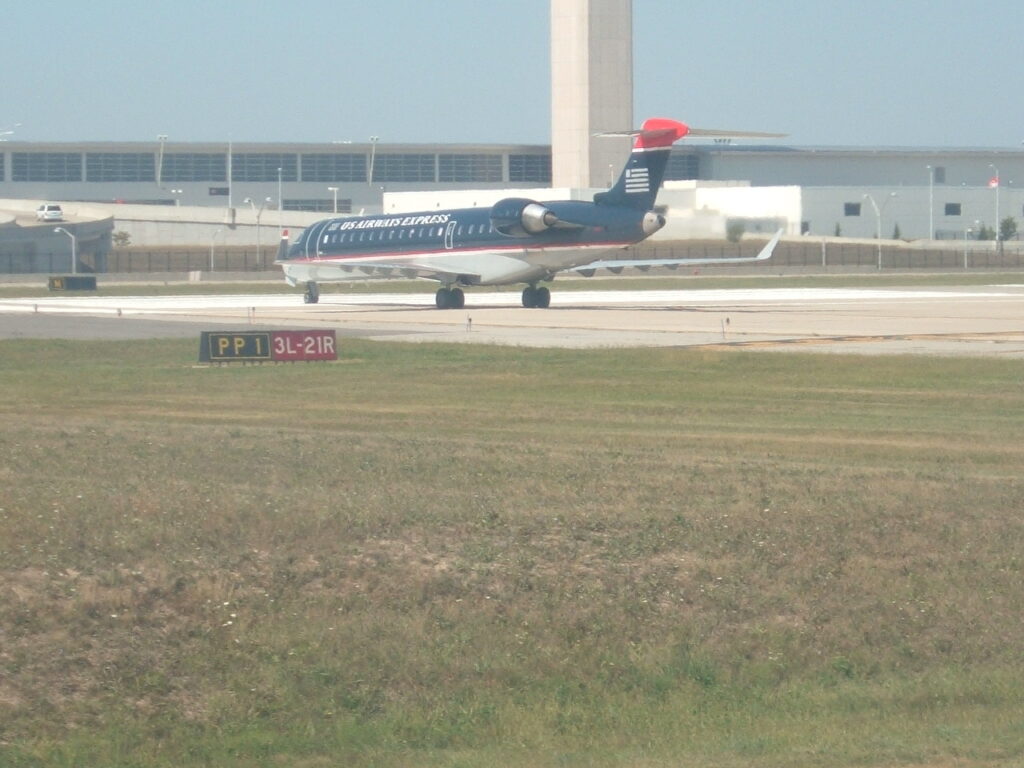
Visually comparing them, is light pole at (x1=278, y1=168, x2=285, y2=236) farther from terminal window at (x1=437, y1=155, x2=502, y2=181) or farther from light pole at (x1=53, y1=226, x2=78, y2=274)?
light pole at (x1=53, y1=226, x2=78, y2=274)

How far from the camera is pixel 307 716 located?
10.1 meters

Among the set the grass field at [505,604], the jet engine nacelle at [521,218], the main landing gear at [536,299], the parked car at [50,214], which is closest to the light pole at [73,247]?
the parked car at [50,214]

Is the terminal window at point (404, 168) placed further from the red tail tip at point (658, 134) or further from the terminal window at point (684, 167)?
the red tail tip at point (658, 134)

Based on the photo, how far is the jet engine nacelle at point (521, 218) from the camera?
181ft

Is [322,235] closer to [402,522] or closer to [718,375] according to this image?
[718,375]

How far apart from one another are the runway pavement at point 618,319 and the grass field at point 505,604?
778 inches

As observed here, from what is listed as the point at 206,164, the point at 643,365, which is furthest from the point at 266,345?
the point at 206,164

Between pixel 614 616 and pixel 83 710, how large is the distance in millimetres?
4093

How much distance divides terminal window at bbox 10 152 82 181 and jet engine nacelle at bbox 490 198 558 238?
369 feet

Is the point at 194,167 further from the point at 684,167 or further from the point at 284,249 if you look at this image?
the point at 284,249

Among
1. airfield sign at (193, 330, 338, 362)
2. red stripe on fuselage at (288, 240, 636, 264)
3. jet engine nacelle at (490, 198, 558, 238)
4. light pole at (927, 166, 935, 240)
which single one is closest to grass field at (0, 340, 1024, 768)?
airfield sign at (193, 330, 338, 362)

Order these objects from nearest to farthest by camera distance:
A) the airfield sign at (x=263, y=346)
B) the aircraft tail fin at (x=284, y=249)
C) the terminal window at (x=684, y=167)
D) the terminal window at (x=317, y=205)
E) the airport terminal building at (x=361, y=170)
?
the airfield sign at (x=263, y=346) → the aircraft tail fin at (x=284, y=249) → the airport terminal building at (x=361, y=170) → the terminal window at (x=684, y=167) → the terminal window at (x=317, y=205)

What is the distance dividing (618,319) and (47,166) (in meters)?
124

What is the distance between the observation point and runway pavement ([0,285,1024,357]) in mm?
38656
